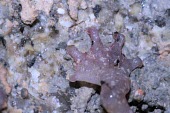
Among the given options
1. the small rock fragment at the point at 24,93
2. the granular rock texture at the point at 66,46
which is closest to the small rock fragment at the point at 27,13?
the granular rock texture at the point at 66,46

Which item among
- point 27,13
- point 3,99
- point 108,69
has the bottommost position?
point 3,99

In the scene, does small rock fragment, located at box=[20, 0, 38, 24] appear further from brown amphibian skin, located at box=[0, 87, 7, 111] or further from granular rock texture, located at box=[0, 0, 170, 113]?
brown amphibian skin, located at box=[0, 87, 7, 111]

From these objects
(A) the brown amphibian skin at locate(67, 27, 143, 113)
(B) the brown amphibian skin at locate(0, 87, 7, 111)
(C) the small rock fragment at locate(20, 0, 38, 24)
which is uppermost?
(C) the small rock fragment at locate(20, 0, 38, 24)

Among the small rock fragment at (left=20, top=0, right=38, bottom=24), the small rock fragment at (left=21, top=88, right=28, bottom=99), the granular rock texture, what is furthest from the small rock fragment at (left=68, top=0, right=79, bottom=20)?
Answer: the small rock fragment at (left=21, top=88, right=28, bottom=99)

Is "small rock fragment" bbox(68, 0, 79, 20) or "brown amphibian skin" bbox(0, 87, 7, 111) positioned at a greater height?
"small rock fragment" bbox(68, 0, 79, 20)

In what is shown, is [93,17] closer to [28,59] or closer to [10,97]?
[28,59]

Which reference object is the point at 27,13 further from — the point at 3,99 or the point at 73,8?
the point at 3,99

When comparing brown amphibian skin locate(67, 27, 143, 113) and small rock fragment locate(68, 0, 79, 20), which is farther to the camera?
small rock fragment locate(68, 0, 79, 20)

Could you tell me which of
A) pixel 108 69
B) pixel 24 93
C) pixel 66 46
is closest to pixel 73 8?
pixel 66 46

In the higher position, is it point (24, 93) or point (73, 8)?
point (73, 8)
